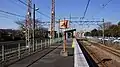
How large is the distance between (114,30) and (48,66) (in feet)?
295

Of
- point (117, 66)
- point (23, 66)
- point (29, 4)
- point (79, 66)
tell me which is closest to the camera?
point (79, 66)

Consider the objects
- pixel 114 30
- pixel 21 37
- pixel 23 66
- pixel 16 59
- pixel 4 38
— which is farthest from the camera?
pixel 114 30

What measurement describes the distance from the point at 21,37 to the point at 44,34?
18.1 meters

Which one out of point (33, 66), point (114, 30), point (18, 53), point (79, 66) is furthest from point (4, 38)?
point (79, 66)

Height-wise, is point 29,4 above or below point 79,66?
above

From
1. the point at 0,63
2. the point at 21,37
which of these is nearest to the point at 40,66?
the point at 0,63

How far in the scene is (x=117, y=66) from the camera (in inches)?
856

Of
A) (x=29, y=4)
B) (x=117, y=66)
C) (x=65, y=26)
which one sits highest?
(x=29, y=4)

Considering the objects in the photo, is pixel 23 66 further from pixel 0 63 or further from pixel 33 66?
pixel 0 63

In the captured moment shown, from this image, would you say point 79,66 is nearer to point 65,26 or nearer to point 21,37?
point 65,26

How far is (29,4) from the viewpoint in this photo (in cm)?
4141

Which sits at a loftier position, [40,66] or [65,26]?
[65,26]

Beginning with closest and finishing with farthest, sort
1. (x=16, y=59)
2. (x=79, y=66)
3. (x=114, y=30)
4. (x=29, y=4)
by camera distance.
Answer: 1. (x=79, y=66)
2. (x=16, y=59)
3. (x=29, y=4)
4. (x=114, y=30)

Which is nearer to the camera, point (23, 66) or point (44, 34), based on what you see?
point (23, 66)
